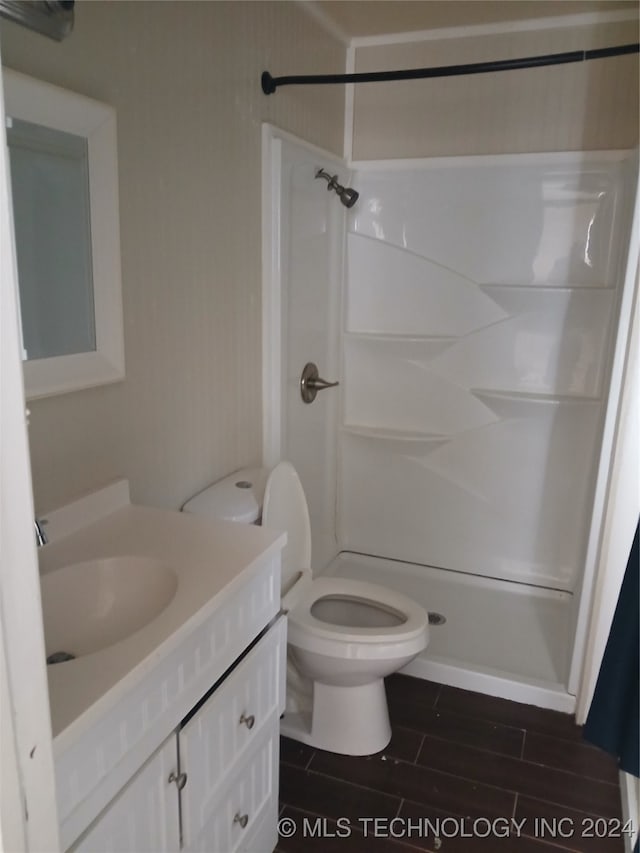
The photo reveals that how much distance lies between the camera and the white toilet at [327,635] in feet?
6.37

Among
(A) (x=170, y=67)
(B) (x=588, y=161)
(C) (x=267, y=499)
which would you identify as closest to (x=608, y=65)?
(B) (x=588, y=161)

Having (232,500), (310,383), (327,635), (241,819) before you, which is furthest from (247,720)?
(310,383)

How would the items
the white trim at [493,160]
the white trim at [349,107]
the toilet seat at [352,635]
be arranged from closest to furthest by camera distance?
1. the toilet seat at [352,635]
2. the white trim at [493,160]
3. the white trim at [349,107]

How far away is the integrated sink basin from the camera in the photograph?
1.30m

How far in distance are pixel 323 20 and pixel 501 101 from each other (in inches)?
29.3

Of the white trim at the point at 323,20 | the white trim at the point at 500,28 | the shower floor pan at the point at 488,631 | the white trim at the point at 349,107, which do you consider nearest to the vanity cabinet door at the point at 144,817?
the shower floor pan at the point at 488,631

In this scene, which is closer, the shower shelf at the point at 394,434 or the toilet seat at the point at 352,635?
the toilet seat at the point at 352,635

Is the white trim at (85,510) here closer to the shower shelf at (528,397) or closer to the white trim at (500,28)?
the shower shelf at (528,397)

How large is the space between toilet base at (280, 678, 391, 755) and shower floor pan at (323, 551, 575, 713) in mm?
397

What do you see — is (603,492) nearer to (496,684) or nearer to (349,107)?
(496,684)

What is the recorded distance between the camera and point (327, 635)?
1945 mm

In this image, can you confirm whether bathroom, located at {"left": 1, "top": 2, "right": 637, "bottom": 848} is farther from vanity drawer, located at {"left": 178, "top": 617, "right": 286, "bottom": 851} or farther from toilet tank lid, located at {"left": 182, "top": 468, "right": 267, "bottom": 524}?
vanity drawer, located at {"left": 178, "top": 617, "right": 286, "bottom": 851}

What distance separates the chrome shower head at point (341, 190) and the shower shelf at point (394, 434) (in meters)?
0.97

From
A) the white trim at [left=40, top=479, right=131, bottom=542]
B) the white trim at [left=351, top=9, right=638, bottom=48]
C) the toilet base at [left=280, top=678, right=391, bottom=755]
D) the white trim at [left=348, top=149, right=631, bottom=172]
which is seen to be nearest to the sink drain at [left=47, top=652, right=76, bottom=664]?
the white trim at [left=40, top=479, right=131, bottom=542]
